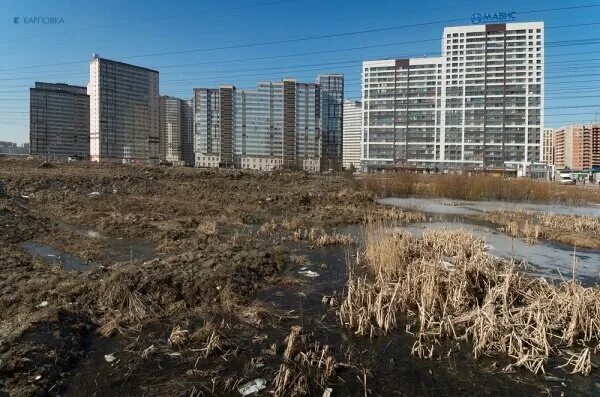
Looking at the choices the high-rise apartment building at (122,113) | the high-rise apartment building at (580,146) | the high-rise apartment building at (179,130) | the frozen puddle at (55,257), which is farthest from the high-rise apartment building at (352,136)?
the frozen puddle at (55,257)

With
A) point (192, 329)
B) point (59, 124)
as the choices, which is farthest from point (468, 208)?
point (59, 124)

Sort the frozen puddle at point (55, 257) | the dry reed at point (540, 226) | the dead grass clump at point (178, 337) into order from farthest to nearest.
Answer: the dry reed at point (540, 226) → the frozen puddle at point (55, 257) → the dead grass clump at point (178, 337)

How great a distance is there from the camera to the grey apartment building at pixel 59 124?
261 ft

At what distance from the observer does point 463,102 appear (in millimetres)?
113938

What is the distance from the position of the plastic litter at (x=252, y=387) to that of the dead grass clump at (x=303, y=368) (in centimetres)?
18

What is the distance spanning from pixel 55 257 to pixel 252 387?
8.01 meters

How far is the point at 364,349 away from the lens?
19.7 feet

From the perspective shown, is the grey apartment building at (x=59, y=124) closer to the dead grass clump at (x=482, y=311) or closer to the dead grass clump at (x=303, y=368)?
Result: the dead grass clump at (x=482, y=311)

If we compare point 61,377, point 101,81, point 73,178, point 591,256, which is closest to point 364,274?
point 61,377

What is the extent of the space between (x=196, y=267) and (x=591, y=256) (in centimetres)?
1207

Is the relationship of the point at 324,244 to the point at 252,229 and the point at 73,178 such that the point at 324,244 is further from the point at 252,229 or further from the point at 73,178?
the point at 73,178

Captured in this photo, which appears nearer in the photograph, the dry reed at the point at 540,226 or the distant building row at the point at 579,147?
the dry reed at the point at 540,226

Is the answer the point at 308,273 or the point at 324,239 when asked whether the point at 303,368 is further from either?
the point at 324,239

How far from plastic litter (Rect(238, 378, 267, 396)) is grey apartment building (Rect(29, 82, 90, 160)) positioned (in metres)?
87.0
